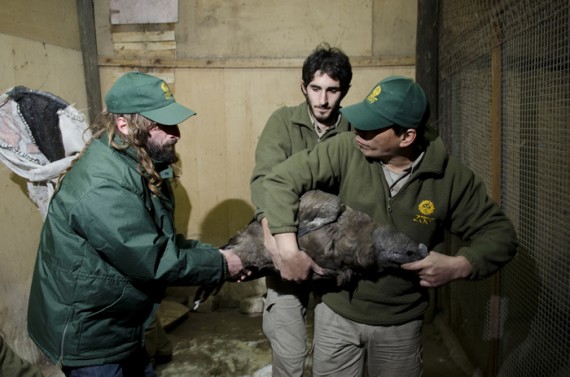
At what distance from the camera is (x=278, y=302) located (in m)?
2.73

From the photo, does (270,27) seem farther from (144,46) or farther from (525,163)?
(525,163)

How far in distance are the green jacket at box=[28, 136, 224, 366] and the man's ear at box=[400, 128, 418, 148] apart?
1220mm

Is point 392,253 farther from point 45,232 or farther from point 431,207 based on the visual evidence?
point 45,232

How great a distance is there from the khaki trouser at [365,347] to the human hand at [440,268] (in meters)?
0.47

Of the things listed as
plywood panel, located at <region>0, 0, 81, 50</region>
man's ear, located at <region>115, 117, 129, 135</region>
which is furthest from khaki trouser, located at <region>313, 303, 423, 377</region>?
plywood panel, located at <region>0, 0, 81, 50</region>

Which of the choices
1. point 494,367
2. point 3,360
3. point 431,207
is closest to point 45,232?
point 3,360

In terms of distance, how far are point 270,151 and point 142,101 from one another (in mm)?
852

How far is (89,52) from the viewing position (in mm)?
4699

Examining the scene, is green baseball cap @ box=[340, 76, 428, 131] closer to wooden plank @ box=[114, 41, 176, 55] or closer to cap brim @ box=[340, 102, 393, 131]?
cap brim @ box=[340, 102, 393, 131]

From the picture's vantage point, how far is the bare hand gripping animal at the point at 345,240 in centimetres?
192

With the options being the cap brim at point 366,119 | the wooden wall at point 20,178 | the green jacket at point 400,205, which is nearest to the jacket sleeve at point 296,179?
the green jacket at point 400,205

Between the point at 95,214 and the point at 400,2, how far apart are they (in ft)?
13.4

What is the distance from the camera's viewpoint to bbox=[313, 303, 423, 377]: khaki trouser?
226cm

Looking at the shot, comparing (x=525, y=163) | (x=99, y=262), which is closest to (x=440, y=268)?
(x=525, y=163)
